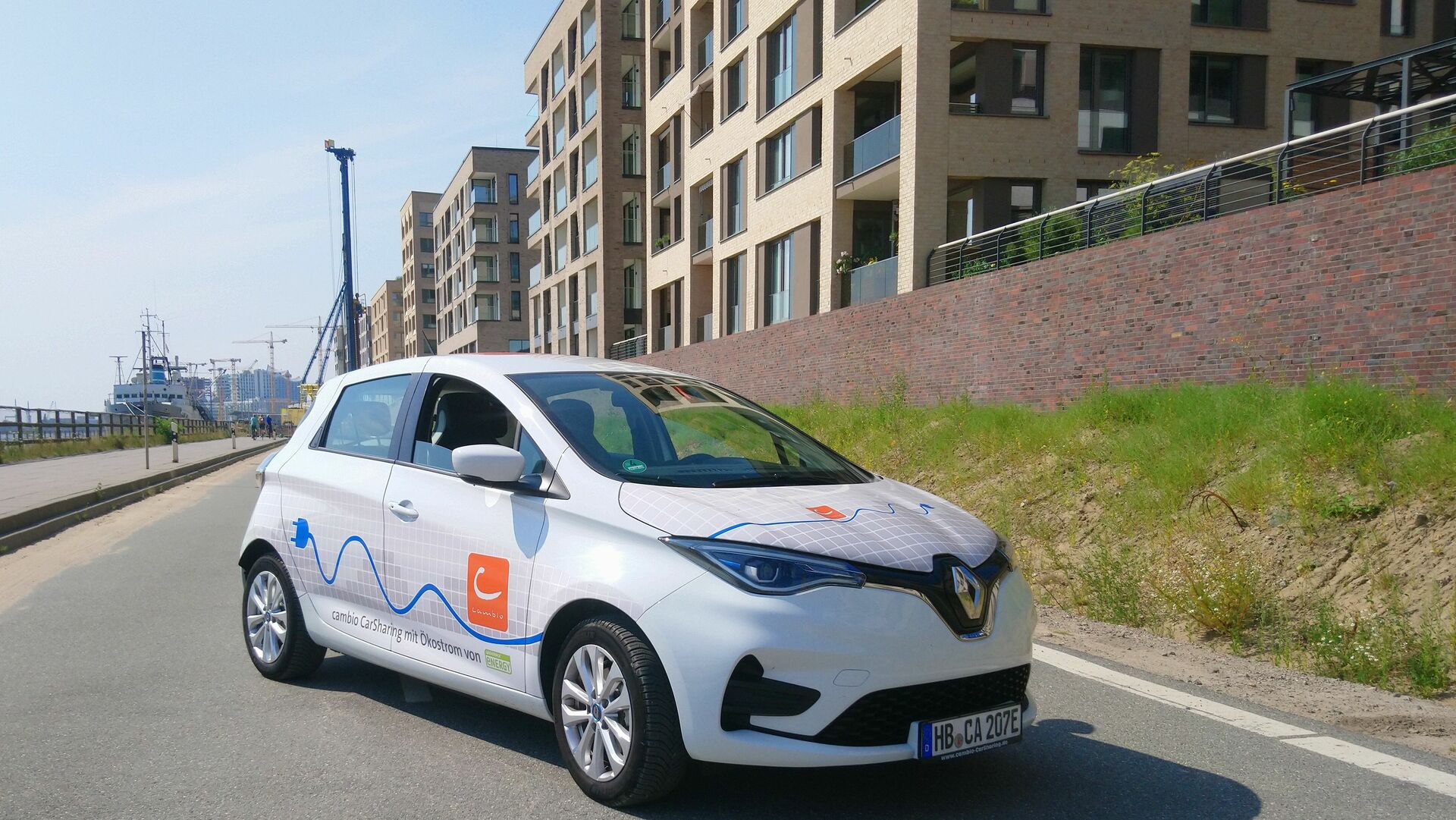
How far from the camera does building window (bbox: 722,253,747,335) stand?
32.1m

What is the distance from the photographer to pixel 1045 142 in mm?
21656

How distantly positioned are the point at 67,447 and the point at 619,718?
125ft

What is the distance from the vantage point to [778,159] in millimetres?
29062

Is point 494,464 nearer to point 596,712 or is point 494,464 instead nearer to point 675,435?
point 675,435

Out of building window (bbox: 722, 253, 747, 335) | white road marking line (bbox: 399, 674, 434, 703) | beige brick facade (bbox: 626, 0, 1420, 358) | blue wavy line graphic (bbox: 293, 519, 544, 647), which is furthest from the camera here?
building window (bbox: 722, 253, 747, 335)

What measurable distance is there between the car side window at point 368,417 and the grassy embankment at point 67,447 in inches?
1093

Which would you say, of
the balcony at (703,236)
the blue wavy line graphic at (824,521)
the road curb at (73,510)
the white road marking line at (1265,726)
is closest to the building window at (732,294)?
the balcony at (703,236)

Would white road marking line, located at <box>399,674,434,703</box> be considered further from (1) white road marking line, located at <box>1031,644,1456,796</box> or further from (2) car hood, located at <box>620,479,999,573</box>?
(1) white road marking line, located at <box>1031,644,1456,796</box>

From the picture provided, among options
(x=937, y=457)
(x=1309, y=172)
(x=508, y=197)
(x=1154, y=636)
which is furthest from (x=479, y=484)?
(x=508, y=197)

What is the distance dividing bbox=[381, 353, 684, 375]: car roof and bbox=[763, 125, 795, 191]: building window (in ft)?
74.1

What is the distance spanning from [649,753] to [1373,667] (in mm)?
4246

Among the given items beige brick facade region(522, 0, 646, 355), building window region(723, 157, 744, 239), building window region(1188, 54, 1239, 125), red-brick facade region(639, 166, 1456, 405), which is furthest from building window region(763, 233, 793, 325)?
beige brick facade region(522, 0, 646, 355)

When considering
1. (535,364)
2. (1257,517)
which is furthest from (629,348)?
(535,364)

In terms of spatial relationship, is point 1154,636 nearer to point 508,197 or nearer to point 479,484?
point 479,484
